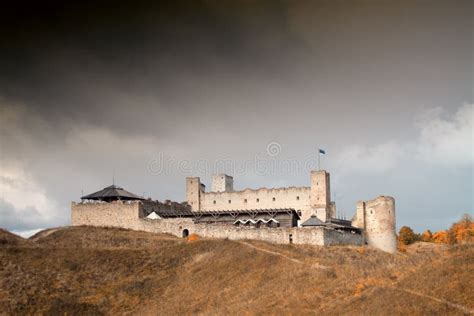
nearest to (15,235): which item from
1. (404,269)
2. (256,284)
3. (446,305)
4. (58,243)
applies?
(58,243)

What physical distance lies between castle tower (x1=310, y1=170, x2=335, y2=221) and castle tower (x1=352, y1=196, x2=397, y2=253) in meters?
6.83

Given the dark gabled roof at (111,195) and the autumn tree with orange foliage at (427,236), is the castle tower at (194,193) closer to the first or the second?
the dark gabled roof at (111,195)

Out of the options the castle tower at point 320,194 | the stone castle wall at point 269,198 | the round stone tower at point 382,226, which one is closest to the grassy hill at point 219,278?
the round stone tower at point 382,226

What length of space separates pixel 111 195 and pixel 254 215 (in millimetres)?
16738

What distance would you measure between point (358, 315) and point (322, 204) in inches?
1576

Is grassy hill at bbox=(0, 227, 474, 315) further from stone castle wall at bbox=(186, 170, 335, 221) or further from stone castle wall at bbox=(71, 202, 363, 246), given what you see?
stone castle wall at bbox=(186, 170, 335, 221)

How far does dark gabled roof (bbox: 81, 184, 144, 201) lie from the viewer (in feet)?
212

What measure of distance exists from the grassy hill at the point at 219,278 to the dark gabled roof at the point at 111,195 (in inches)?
457

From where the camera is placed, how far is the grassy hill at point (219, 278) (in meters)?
28.6

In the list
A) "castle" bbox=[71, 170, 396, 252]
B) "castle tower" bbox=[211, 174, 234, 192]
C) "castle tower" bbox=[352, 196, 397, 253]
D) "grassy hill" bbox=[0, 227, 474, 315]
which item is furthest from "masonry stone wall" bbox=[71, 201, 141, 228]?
"castle tower" bbox=[352, 196, 397, 253]

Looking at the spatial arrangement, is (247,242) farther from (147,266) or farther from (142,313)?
(142,313)

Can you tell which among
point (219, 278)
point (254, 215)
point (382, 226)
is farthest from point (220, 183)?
point (219, 278)

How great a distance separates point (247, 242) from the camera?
48.0 metres

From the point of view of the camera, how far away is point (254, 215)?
59.2 m
